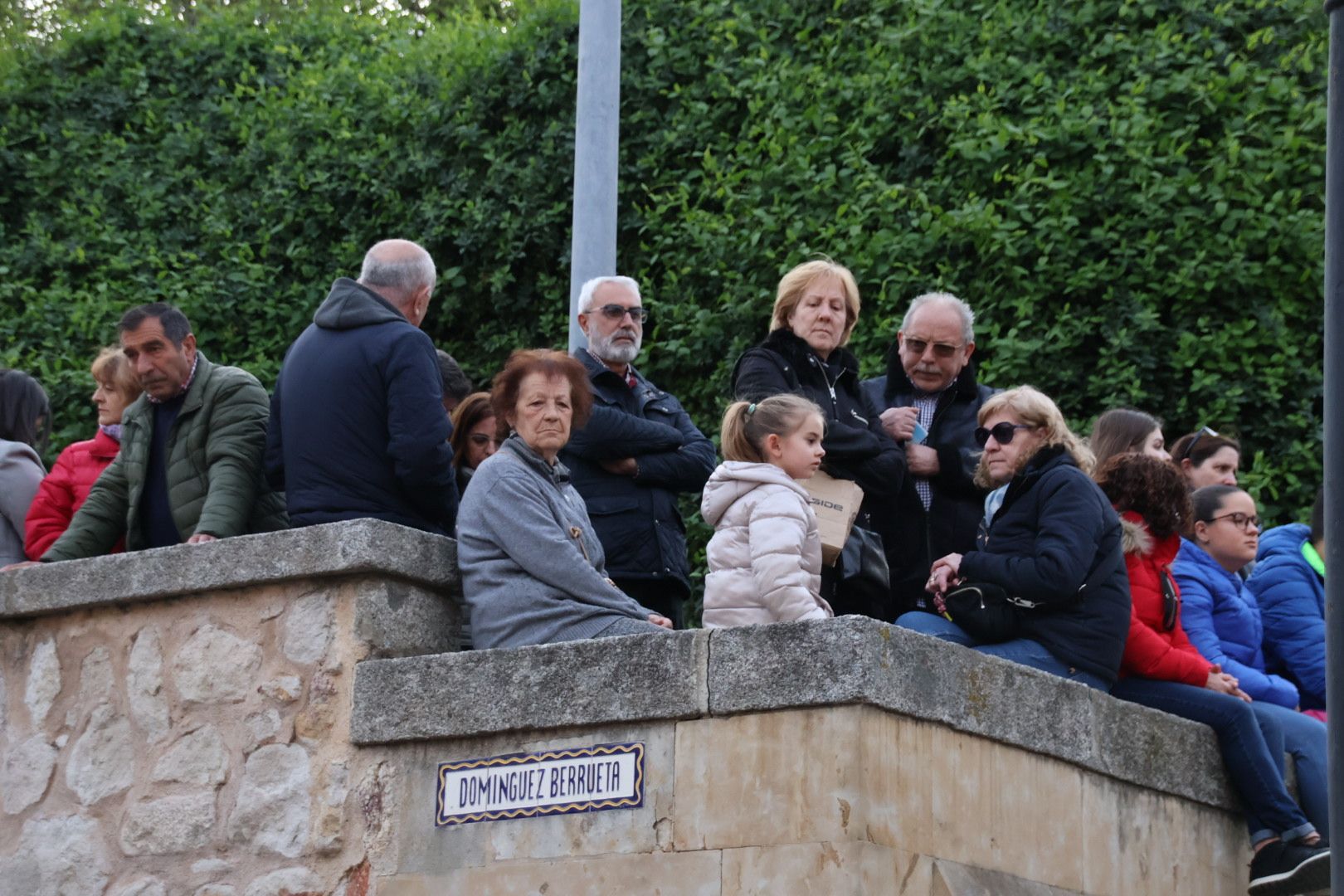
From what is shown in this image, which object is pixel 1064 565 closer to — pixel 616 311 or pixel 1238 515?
pixel 1238 515

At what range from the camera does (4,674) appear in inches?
249

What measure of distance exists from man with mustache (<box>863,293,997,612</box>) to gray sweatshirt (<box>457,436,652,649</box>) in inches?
55.0

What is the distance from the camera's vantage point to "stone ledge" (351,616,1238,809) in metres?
4.81

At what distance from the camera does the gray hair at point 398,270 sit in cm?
641

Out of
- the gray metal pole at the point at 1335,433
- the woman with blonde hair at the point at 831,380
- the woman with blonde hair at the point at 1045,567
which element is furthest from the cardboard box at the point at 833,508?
the gray metal pole at the point at 1335,433

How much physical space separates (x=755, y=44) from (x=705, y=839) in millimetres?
6158

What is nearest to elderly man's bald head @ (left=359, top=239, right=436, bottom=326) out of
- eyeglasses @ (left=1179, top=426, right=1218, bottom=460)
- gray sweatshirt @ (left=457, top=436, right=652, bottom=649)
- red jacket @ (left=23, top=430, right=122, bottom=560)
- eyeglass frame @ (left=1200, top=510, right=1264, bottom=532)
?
gray sweatshirt @ (left=457, top=436, right=652, bottom=649)

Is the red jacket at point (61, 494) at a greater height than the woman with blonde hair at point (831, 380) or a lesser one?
lesser

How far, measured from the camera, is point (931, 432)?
6836 mm

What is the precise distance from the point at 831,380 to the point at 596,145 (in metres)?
1.72

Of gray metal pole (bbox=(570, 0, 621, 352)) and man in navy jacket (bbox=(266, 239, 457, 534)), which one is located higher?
gray metal pole (bbox=(570, 0, 621, 352))

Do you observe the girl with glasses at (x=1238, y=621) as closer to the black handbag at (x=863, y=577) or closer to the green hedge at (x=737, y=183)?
the black handbag at (x=863, y=577)

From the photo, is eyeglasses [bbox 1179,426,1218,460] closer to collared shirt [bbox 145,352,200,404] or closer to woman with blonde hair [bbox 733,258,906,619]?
woman with blonde hair [bbox 733,258,906,619]

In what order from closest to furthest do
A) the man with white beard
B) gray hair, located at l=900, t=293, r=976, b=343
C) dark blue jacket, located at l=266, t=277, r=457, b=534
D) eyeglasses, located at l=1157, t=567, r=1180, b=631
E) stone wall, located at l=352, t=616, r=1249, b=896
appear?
stone wall, located at l=352, t=616, r=1249, b=896, dark blue jacket, located at l=266, t=277, r=457, b=534, eyeglasses, located at l=1157, t=567, r=1180, b=631, the man with white beard, gray hair, located at l=900, t=293, r=976, b=343
